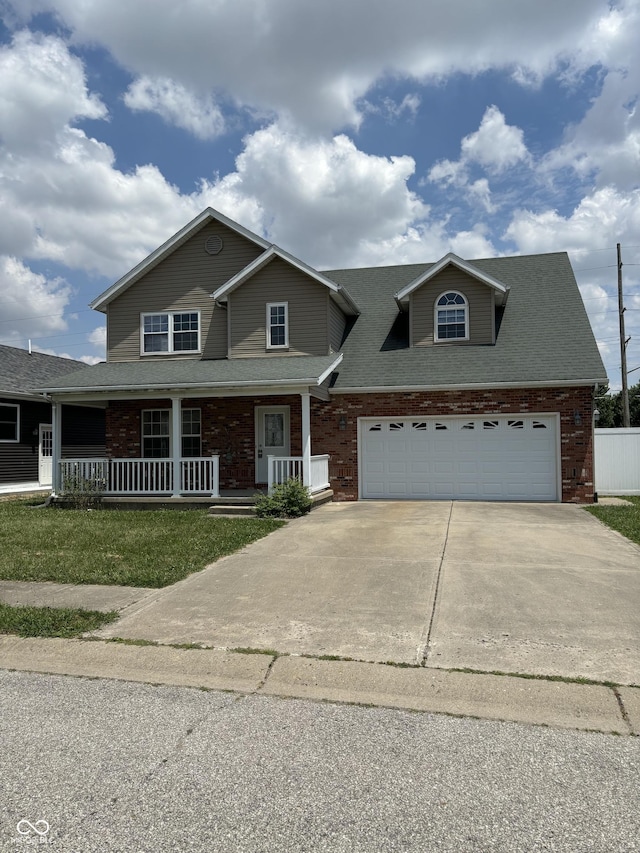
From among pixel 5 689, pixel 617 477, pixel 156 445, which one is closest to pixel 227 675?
pixel 5 689

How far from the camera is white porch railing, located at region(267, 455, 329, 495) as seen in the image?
14406mm

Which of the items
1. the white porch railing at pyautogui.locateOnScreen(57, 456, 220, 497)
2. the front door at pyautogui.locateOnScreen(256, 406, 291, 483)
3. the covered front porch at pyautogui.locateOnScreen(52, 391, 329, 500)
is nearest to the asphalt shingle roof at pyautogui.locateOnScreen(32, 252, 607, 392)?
the covered front porch at pyautogui.locateOnScreen(52, 391, 329, 500)

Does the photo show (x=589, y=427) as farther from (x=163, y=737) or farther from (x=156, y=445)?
(x=163, y=737)

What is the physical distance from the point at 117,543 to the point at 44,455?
13.9 m

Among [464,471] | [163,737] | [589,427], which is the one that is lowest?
[163,737]

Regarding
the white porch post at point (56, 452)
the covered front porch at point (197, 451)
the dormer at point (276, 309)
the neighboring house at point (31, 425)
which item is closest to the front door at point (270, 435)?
the covered front porch at point (197, 451)

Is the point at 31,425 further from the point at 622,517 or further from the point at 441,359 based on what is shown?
the point at 622,517

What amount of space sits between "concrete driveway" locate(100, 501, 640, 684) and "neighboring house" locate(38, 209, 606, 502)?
16.6 feet

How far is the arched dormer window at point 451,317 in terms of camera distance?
17219 millimetres

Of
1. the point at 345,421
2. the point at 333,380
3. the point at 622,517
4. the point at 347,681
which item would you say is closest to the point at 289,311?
the point at 333,380

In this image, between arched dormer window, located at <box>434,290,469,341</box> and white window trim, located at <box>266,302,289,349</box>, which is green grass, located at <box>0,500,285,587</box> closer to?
white window trim, located at <box>266,302,289,349</box>

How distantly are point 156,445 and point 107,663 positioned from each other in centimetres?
1341

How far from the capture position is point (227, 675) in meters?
4.79

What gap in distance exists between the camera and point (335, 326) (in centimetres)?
1773
